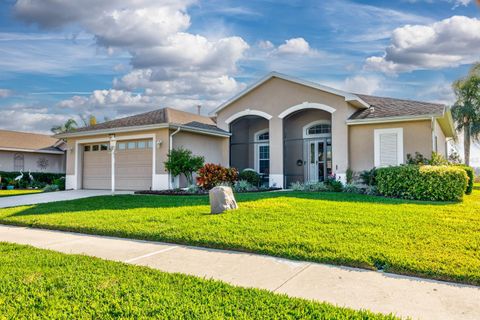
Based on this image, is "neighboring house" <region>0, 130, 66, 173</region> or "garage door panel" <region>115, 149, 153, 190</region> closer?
"garage door panel" <region>115, 149, 153, 190</region>

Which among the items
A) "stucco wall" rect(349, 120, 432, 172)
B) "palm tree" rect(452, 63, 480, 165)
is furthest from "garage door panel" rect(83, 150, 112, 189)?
"palm tree" rect(452, 63, 480, 165)

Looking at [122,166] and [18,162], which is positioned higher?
[18,162]

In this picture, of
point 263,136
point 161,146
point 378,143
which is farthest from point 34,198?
point 378,143

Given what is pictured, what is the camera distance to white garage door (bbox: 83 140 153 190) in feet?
56.8

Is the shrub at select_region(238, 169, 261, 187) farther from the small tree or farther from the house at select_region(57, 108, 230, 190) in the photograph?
the small tree

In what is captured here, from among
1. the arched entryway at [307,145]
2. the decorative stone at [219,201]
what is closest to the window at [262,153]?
the arched entryway at [307,145]

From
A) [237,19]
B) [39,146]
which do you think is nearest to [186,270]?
[237,19]

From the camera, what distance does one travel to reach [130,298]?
3.79m

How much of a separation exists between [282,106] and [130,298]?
1410 cm

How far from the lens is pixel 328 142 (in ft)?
57.1

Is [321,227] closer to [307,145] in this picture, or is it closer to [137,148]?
[307,145]

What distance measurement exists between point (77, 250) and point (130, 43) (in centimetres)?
1082

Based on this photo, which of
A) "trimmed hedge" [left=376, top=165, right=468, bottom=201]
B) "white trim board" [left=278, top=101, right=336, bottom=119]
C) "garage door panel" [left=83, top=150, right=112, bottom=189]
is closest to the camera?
"trimmed hedge" [left=376, top=165, right=468, bottom=201]

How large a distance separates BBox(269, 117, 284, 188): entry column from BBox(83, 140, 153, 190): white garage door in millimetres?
5843
